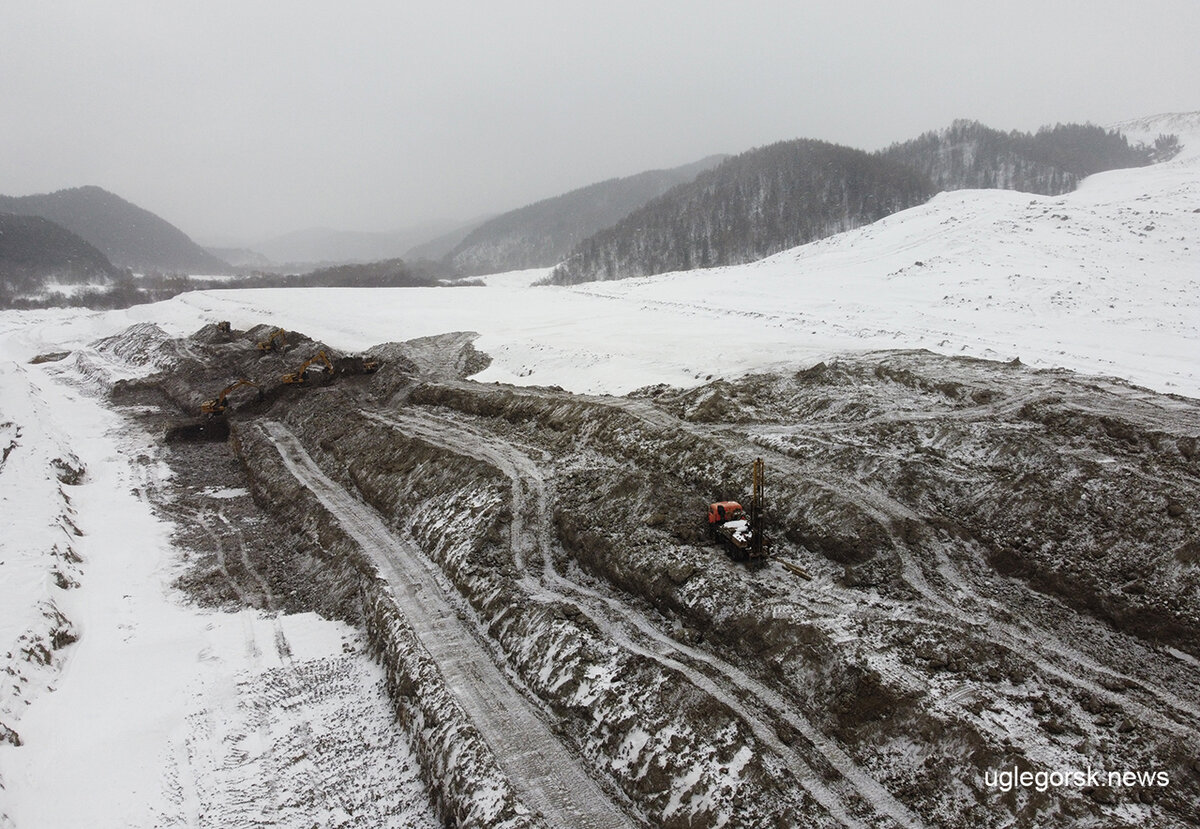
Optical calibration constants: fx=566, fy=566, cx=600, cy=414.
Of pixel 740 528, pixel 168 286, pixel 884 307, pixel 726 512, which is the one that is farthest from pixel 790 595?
A: pixel 168 286

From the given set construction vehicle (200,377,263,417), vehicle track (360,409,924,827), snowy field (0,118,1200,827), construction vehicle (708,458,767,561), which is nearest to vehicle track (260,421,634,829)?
snowy field (0,118,1200,827)

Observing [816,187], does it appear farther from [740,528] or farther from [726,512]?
[740,528]

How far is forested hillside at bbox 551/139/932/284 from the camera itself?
90000 millimetres

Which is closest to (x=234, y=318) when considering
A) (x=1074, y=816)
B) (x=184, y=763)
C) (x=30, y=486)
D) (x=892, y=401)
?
(x=30, y=486)

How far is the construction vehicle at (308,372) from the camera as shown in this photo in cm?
3058

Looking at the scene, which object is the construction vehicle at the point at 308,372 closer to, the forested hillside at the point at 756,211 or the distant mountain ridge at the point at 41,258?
the forested hillside at the point at 756,211

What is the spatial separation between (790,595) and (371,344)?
3434 centimetres

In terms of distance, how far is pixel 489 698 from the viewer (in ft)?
38.3

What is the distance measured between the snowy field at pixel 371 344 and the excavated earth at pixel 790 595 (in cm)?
183

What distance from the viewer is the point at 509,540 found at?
1596 cm

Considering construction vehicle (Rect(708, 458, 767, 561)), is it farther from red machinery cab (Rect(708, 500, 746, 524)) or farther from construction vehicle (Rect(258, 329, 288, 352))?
construction vehicle (Rect(258, 329, 288, 352))

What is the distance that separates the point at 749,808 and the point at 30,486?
26078 millimetres

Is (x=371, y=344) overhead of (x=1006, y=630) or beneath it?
overhead

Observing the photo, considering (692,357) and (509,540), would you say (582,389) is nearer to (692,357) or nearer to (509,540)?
(692,357)
